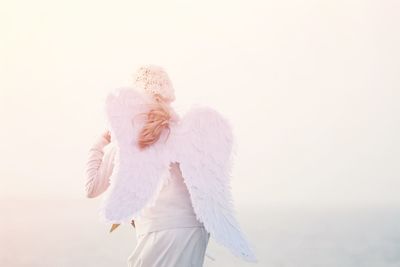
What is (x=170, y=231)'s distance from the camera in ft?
5.45

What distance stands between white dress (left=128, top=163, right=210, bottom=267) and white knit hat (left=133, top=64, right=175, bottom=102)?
18 centimetres

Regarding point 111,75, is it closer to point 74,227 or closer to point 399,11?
point 74,227

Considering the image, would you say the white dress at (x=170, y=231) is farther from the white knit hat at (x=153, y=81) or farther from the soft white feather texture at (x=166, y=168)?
the white knit hat at (x=153, y=81)

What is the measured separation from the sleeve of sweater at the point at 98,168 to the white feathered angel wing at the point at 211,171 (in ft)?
0.54

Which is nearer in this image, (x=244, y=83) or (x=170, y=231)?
(x=170, y=231)

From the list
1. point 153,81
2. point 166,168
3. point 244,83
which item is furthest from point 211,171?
point 244,83

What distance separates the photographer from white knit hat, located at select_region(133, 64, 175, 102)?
5.69ft

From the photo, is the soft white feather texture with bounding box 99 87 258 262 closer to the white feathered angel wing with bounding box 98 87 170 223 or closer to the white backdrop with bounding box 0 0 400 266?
the white feathered angel wing with bounding box 98 87 170 223

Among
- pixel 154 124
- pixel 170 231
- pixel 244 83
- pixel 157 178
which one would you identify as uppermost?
pixel 244 83

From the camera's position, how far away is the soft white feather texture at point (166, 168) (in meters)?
1.67

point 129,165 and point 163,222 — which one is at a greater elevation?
point 129,165

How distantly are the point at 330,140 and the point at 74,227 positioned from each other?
1.36 meters

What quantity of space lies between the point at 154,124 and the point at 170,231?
0.83ft

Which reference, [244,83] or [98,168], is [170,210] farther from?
[244,83]
